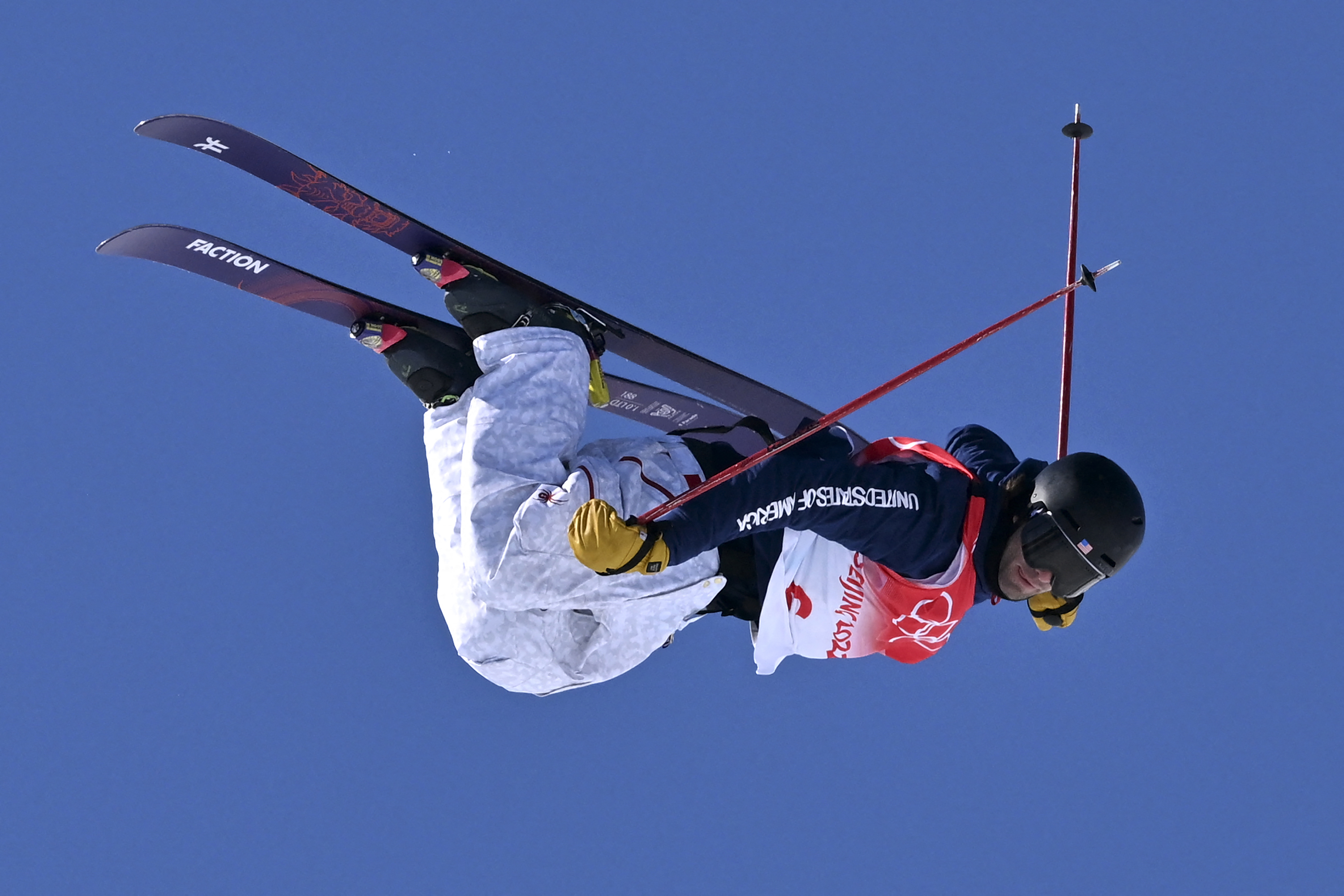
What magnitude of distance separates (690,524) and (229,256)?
2.29 m

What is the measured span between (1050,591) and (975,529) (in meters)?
0.40

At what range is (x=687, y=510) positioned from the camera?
187 inches

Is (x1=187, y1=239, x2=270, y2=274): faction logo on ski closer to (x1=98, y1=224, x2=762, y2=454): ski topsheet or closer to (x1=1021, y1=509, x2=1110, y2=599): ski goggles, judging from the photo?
(x1=98, y1=224, x2=762, y2=454): ski topsheet

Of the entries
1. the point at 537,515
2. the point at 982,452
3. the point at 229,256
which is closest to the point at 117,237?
the point at 229,256

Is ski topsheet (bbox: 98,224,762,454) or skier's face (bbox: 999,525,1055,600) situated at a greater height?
ski topsheet (bbox: 98,224,762,454)

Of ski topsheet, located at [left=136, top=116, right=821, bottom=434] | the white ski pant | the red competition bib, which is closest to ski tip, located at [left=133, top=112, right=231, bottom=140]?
ski topsheet, located at [left=136, top=116, right=821, bottom=434]

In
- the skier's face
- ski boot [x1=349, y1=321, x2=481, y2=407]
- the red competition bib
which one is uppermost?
ski boot [x1=349, y1=321, x2=481, y2=407]

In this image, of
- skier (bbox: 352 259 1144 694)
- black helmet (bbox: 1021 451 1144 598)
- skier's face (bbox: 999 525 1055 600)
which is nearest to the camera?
skier (bbox: 352 259 1144 694)

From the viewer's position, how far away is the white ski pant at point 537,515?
16.9ft

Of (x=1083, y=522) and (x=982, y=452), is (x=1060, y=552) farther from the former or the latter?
(x=982, y=452)

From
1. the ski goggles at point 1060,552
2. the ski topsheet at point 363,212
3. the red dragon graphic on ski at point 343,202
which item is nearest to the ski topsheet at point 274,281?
the ski topsheet at point 363,212

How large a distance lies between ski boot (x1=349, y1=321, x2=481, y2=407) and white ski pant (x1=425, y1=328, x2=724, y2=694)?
7 centimetres

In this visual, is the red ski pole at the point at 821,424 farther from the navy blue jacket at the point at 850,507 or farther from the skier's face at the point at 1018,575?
the skier's face at the point at 1018,575

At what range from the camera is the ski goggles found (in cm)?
509
